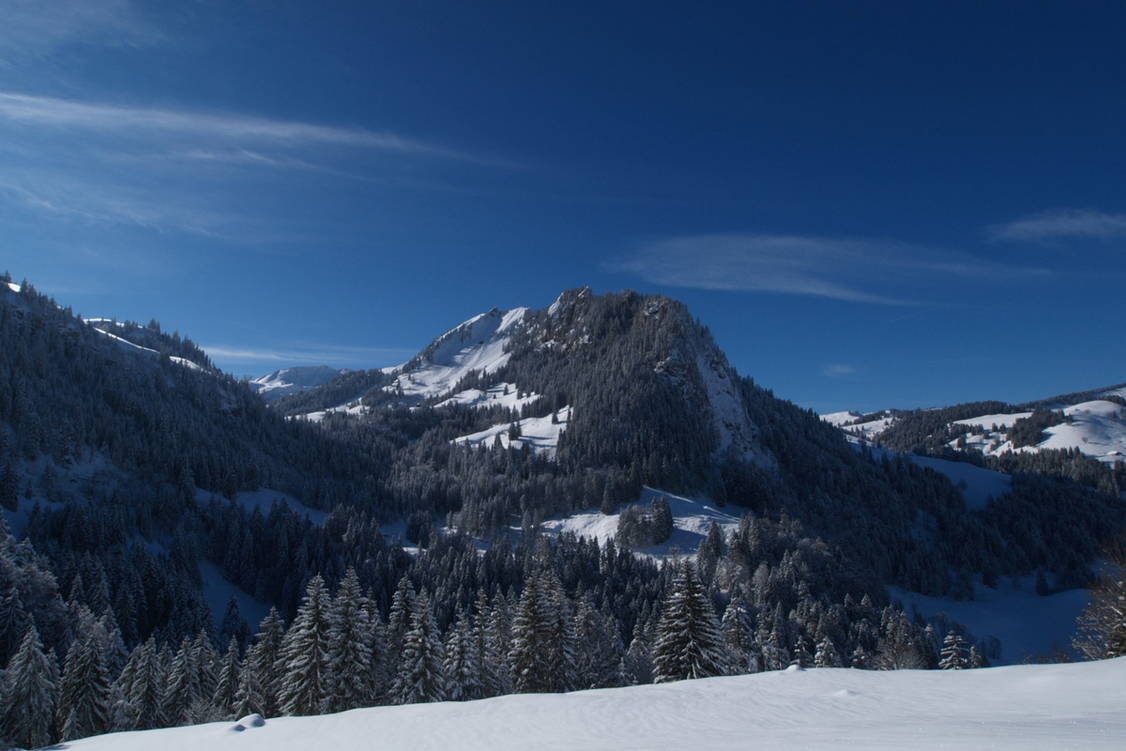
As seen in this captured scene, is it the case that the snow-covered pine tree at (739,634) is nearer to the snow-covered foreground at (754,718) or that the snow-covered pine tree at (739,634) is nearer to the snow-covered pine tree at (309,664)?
the snow-covered foreground at (754,718)

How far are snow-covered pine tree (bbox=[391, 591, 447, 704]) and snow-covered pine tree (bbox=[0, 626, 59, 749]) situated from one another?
74.1 feet

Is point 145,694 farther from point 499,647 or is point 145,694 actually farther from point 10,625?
point 499,647

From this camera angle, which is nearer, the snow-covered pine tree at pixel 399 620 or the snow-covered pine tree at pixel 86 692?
the snow-covered pine tree at pixel 86 692

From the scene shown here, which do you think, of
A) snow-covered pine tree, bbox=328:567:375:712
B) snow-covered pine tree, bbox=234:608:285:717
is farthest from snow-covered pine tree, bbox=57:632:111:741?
snow-covered pine tree, bbox=328:567:375:712

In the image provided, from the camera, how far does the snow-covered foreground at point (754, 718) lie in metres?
15.0

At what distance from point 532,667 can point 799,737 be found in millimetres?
32115

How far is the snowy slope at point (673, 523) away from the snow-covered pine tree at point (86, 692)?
9483 centimetres

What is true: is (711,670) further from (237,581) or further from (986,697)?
(237,581)

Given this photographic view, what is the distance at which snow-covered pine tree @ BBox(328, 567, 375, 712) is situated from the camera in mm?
39188

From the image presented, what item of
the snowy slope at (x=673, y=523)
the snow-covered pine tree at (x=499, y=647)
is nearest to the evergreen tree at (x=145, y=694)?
the snow-covered pine tree at (x=499, y=647)

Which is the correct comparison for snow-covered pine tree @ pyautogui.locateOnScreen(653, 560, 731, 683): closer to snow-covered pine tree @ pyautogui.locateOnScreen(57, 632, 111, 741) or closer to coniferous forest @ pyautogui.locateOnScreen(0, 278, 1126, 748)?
coniferous forest @ pyautogui.locateOnScreen(0, 278, 1126, 748)

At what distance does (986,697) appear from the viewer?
1920 cm

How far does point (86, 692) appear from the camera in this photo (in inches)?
1671

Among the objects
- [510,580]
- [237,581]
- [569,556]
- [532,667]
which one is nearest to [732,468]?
[569,556]
